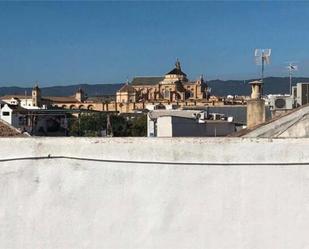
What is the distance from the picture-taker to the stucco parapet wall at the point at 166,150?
5.91 meters

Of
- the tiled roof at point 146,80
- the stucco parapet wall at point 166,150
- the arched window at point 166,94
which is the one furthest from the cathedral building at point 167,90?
the stucco parapet wall at point 166,150

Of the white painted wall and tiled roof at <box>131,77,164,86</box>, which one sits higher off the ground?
tiled roof at <box>131,77,164,86</box>

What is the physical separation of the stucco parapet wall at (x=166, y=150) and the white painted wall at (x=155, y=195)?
10 mm

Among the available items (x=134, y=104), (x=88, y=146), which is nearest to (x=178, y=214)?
(x=88, y=146)

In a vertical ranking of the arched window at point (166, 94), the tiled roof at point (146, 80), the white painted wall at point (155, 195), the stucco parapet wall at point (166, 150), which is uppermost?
the tiled roof at point (146, 80)

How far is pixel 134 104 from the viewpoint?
13125 cm

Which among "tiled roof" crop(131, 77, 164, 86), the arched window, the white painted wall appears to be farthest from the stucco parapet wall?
"tiled roof" crop(131, 77, 164, 86)

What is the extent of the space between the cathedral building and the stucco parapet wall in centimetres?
13140

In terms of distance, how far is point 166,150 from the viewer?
238 inches

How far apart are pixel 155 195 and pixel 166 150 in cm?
48

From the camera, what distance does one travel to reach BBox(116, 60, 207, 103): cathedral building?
142 meters

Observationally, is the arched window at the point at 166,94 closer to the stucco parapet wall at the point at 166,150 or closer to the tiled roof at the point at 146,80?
the tiled roof at the point at 146,80

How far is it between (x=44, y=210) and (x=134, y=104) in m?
125

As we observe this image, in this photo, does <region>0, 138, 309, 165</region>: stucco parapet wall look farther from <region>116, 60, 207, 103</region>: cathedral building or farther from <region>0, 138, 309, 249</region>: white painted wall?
<region>116, 60, 207, 103</region>: cathedral building
